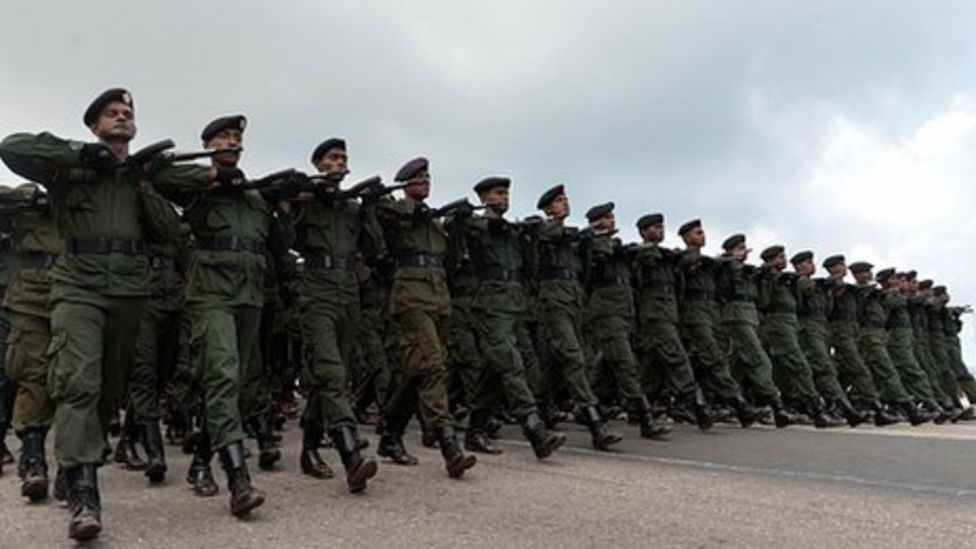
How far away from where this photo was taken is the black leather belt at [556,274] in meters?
7.37

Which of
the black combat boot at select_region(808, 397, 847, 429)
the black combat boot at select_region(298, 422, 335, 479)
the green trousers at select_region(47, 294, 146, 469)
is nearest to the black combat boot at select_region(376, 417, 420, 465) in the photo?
the black combat boot at select_region(298, 422, 335, 479)

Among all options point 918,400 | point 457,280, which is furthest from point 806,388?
point 457,280

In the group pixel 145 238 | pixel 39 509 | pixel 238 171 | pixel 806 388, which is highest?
pixel 238 171

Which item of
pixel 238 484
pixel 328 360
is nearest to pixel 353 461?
pixel 328 360

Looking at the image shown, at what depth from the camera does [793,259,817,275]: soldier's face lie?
10.8 meters

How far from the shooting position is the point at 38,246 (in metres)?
5.91

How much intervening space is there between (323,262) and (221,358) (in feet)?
3.92

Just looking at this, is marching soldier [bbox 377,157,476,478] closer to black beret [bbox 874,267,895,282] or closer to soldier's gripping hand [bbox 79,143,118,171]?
soldier's gripping hand [bbox 79,143,118,171]

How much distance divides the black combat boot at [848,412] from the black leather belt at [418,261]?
20.5 ft

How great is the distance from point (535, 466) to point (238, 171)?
8.90ft


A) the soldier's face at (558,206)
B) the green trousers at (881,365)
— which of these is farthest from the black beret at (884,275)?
the soldier's face at (558,206)

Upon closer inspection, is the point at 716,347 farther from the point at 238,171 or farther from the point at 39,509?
the point at 39,509

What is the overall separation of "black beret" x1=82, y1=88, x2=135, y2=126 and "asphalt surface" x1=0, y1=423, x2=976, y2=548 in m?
1.92

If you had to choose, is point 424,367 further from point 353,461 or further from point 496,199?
point 496,199
